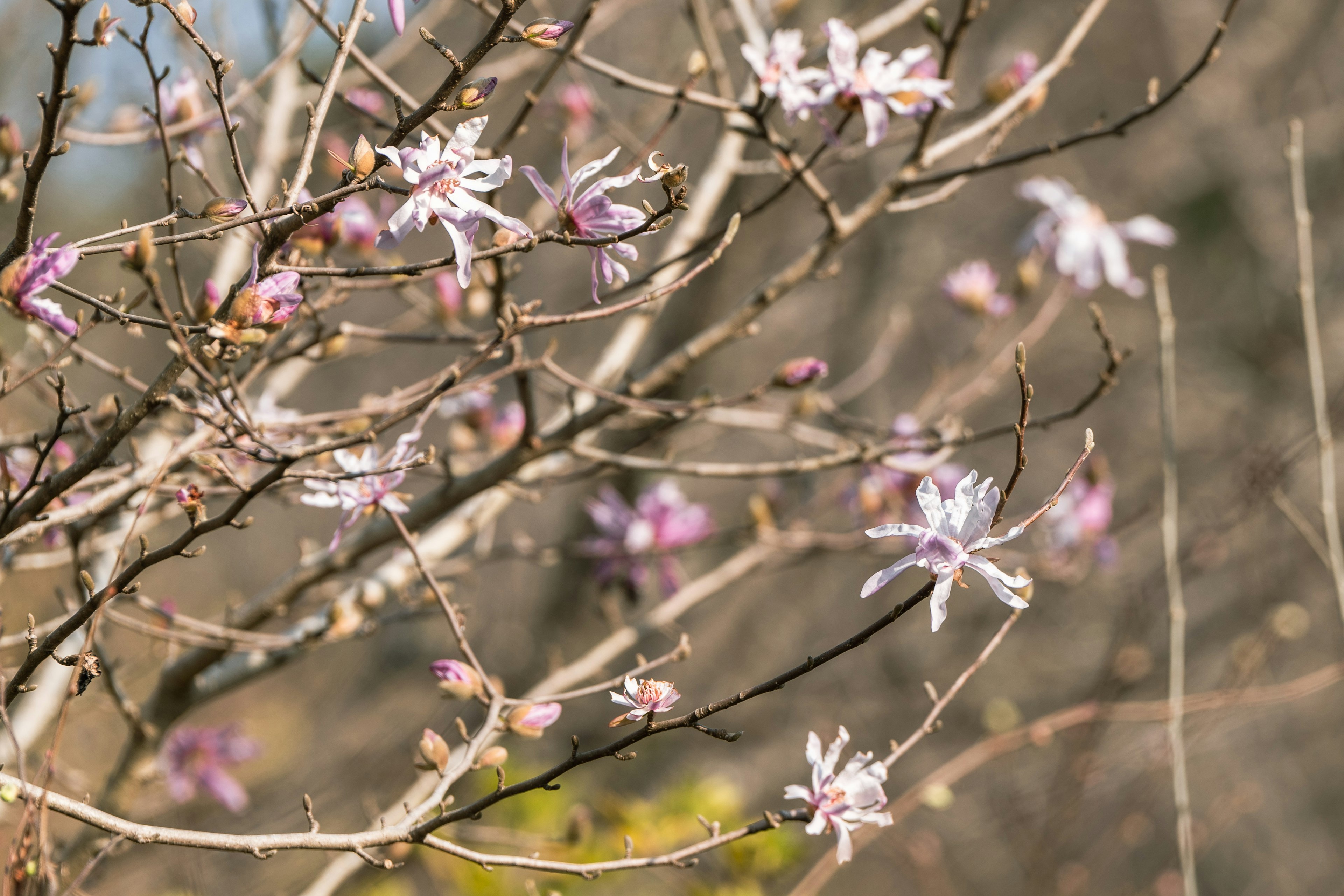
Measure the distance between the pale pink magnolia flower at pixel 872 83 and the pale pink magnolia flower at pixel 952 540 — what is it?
0.64 meters

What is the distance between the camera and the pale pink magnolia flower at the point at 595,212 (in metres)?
0.91

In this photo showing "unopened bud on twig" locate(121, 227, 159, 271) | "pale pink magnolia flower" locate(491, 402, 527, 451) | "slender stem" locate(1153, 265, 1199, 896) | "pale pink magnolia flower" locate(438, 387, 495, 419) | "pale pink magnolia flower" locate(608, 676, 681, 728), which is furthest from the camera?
"pale pink magnolia flower" locate(491, 402, 527, 451)

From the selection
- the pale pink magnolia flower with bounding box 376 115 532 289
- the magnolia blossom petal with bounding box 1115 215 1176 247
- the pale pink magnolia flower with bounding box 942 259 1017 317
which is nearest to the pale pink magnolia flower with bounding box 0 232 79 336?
the pale pink magnolia flower with bounding box 376 115 532 289

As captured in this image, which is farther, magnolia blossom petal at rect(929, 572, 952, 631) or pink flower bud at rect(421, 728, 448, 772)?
pink flower bud at rect(421, 728, 448, 772)

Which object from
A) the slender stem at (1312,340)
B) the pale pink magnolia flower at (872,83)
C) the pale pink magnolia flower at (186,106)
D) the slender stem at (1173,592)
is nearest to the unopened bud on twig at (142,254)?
the pale pink magnolia flower at (186,106)

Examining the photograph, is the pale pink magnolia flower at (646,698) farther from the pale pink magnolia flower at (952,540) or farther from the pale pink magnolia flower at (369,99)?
the pale pink magnolia flower at (369,99)

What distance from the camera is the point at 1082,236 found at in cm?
192

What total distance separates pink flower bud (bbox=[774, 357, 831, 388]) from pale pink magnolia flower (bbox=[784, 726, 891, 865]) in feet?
2.12

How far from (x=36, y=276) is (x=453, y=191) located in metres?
0.38

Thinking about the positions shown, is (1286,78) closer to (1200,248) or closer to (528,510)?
(1200,248)

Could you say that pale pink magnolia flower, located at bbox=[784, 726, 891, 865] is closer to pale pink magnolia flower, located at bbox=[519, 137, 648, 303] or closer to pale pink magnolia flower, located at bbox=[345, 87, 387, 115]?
pale pink magnolia flower, located at bbox=[519, 137, 648, 303]

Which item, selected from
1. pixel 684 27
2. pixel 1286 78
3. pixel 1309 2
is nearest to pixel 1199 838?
pixel 684 27

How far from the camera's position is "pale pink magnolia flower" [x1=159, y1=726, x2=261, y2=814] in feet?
6.49

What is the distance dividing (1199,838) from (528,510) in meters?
5.41
